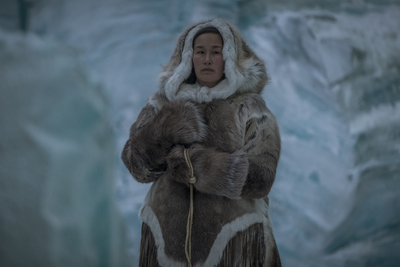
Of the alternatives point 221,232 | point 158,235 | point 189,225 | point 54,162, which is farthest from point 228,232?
point 54,162

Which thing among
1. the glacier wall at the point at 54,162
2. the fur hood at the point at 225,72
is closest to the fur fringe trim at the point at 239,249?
the fur hood at the point at 225,72

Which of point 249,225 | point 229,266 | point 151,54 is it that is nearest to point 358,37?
point 151,54

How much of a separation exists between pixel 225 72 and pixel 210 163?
1.17 ft

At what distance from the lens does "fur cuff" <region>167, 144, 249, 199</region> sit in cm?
89

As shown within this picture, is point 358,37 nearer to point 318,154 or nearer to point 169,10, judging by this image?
point 318,154

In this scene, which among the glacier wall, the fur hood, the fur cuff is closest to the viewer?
the fur cuff

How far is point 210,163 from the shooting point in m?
0.89

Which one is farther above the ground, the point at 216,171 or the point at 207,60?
the point at 207,60

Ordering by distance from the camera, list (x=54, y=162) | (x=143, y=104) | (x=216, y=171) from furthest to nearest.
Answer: (x=143, y=104) < (x=54, y=162) < (x=216, y=171)

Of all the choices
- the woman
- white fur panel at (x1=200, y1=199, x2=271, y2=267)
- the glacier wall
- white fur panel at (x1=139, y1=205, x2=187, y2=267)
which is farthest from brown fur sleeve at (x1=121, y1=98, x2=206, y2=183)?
the glacier wall

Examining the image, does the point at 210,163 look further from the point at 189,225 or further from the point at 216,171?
the point at 189,225

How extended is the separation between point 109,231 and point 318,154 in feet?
4.76

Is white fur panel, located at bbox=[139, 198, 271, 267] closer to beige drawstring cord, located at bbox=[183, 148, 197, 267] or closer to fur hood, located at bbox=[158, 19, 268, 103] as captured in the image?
beige drawstring cord, located at bbox=[183, 148, 197, 267]

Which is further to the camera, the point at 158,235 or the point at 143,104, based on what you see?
the point at 143,104
